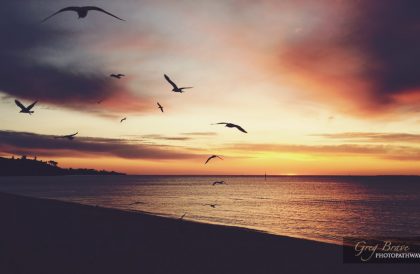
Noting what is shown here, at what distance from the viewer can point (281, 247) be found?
1731 cm

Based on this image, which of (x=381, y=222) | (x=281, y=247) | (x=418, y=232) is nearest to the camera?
(x=281, y=247)

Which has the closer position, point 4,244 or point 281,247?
point 4,244

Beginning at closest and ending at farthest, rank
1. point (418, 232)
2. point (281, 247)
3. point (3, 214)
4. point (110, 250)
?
point (110, 250) → point (281, 247) → point (3, 214) → point (418, 232)

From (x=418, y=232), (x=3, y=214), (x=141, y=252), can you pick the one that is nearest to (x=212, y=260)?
(x=141, y=252)

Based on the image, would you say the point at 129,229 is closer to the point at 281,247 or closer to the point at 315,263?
Result: the point at 281,247

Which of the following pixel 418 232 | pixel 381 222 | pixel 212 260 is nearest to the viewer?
pixel 212 260

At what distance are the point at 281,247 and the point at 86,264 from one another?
27.6ft

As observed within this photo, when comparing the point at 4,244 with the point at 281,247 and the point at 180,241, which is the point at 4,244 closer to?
the point at 180,241

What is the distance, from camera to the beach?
1264 cm

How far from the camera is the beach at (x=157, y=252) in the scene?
12641 millimetres

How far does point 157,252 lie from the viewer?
591 inches

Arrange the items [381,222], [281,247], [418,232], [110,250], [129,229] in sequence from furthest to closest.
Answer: [381,222] < [418,232] < [129,229] < [281,247] < [110,250]

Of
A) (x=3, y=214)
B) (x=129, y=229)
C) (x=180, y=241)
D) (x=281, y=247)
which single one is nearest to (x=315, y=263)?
(x=281, y=247)

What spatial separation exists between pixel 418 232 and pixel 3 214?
138 feet
